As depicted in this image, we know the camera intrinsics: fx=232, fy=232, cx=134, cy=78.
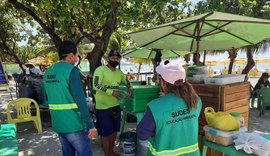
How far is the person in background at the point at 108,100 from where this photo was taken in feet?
11.8

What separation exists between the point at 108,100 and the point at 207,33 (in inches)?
86.4

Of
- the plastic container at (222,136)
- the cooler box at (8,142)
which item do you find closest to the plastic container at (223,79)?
the plastic container at (222,136)

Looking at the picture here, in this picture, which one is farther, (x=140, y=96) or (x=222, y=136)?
(x=140, y=96)

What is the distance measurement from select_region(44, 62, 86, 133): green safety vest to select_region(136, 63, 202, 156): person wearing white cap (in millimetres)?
973

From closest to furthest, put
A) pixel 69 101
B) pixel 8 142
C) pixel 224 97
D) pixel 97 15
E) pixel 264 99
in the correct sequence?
pixel 69 101 < pixel 224 97 < pixel 8 142 < pixel 264 99 < pixel 97 15

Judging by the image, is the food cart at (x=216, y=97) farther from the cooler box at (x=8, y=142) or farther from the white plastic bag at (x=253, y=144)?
the cooler box at (x=8, y=142)

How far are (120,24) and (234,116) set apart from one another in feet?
24.1

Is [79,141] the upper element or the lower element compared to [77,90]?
lower

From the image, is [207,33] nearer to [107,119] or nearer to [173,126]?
[107,119]

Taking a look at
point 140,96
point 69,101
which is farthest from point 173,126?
point 140,96

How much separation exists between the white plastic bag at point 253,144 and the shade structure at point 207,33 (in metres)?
1.46

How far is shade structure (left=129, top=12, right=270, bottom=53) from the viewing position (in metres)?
3.23

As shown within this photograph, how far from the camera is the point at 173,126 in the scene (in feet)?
5.88

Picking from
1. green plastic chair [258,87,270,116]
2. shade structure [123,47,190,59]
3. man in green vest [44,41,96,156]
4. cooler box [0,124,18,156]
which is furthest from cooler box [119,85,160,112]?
green plastic chair [258,87,270,116]
